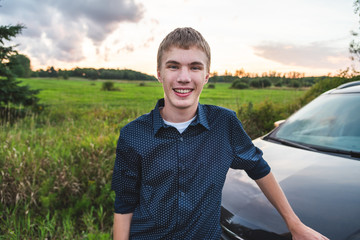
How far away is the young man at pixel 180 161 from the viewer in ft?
3.86

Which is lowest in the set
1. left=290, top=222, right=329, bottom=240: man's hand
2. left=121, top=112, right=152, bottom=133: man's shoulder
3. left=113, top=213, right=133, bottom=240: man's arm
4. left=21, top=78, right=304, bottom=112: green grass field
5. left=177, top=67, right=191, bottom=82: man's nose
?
left=21, top=78, right=304, bottom=112: green grass field

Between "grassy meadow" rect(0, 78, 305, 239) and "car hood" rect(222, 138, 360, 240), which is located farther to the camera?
"grassy meadow" rect(0, 78, 305, 239)

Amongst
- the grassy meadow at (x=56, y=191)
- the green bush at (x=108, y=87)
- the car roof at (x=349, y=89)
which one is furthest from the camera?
the green bush at (x=108, y=87)

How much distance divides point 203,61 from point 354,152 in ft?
5.32

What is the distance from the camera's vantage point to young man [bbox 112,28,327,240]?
46.3 inches

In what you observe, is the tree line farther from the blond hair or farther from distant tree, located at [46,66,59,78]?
distant tree, located at [46,66,59,78]

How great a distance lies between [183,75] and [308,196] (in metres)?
1.04

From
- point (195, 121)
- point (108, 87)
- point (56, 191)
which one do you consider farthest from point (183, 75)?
point (108, 87)

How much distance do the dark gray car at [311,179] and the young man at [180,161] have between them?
0.64ft

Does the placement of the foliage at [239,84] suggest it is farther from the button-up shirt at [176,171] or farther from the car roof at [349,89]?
the button-up shirt at [176,171]

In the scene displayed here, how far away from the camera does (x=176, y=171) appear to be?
3.86ft

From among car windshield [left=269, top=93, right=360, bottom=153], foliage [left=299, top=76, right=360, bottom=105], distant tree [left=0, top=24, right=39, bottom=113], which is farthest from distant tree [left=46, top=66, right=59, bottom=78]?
A: car windshield [left=269, top=93, right=360, bottom=153]

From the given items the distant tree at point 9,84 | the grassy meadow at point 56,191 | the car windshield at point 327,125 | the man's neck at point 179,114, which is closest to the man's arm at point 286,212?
the man's neck at point 179,114

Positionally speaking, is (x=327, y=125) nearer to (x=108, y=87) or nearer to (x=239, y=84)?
(x=108, y=87)
